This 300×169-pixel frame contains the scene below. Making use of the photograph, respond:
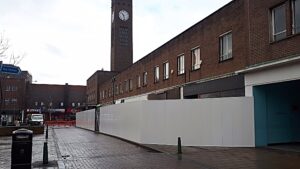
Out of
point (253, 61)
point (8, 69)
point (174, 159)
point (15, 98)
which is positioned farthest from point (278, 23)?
point (15, 98)

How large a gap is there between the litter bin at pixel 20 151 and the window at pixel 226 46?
12.9m

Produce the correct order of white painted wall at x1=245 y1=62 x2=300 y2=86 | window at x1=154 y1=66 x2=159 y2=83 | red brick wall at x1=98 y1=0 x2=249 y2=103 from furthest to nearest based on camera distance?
window at x1=154 y1=66 x2=159 y2=83
red brick wall at x1=98 y1=0 x2=249 y2=103
white painted wall at x1=245 y1=62 x2=300 y2=86

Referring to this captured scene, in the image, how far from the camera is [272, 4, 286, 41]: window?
643 inches

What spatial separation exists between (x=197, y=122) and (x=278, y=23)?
19.2 ft

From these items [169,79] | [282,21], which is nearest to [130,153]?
[282,21]

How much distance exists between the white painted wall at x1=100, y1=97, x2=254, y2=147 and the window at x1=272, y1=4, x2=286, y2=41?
322 centimetres

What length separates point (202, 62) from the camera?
23938 mm

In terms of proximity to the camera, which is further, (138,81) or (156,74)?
(138,81)

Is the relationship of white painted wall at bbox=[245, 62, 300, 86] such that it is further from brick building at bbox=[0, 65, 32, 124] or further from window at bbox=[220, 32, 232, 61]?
brick building at bbox=[0, 65, 32, 124]

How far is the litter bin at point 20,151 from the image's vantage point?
1119 cm

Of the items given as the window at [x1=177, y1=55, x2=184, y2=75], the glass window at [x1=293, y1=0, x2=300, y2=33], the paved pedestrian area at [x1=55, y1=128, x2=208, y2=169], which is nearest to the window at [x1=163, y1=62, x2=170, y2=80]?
the window at [x1=177, y1=55, x2=184, y2=75]

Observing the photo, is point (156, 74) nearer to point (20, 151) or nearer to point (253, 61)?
point (253, 61)

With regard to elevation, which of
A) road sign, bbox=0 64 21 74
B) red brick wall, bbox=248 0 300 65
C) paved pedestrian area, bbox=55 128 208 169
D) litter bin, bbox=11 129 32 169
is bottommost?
paved pedestrian area, bbox=55 128 208 169

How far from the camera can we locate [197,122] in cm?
1864
